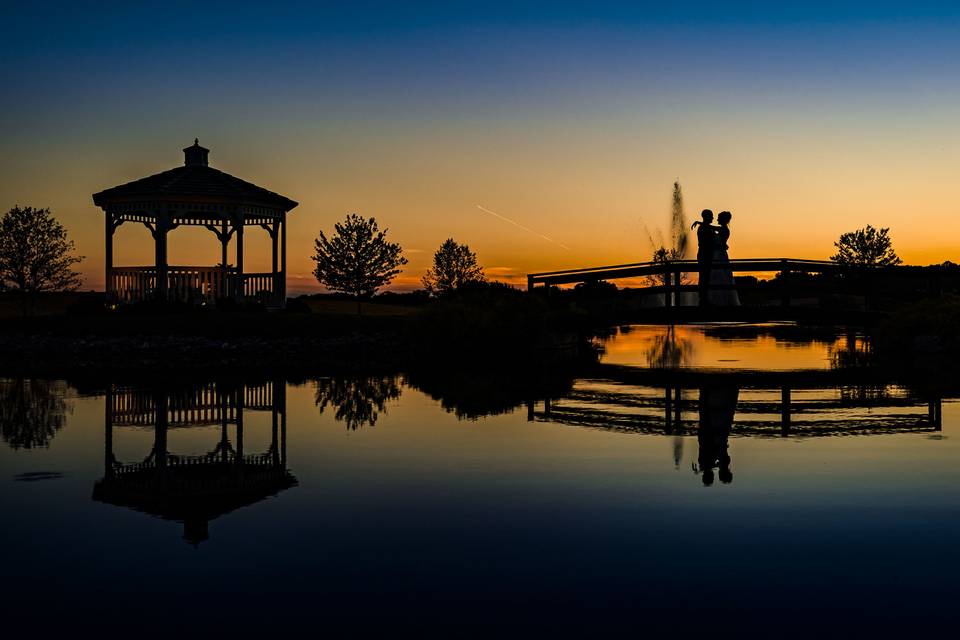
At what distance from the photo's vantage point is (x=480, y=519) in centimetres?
750

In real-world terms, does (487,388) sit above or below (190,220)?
below

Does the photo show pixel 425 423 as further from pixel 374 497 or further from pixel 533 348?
pixel 533 348

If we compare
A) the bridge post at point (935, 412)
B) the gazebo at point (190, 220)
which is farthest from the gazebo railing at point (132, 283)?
the bridge post at point (935, 412)

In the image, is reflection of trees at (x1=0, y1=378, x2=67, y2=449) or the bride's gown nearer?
reflection of trees at (x1=0, y1=378, x2=67, y2=449)

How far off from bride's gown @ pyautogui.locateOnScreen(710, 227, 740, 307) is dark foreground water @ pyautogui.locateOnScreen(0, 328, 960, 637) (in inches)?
524

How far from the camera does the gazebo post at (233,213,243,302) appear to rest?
3434 centimetres

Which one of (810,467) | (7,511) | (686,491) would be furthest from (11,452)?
(810,467)

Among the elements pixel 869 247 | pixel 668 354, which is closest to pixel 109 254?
pixel 668 354

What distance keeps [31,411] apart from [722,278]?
19911 millimetres

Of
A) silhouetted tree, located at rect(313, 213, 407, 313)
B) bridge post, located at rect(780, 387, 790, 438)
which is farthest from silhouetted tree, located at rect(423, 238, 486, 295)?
bridge post, located at rect(780, 387, 790, 438)

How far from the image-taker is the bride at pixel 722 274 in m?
27.8

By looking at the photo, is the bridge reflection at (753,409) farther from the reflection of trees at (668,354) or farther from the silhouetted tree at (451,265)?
the silhouetted tree at (451,265)

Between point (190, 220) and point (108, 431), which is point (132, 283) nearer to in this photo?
point (190, 220)

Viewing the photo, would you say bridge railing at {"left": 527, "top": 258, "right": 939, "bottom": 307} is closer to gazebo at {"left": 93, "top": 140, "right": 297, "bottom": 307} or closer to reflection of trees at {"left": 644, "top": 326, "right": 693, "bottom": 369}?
reflection of trees at {"left": 644, "top": 326, "right": 693, "bottom": 369}
